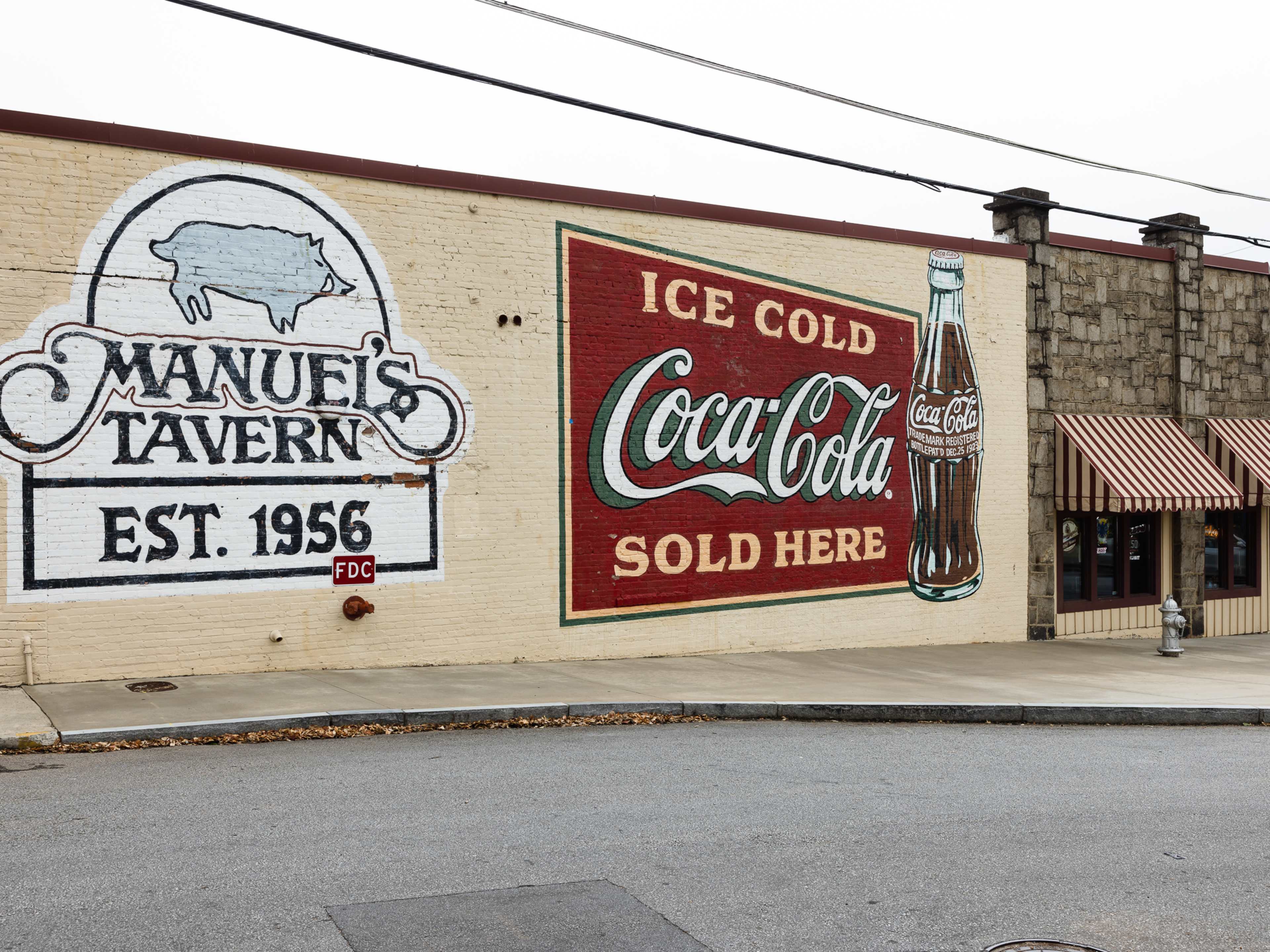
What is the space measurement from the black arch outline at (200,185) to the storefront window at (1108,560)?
38.7ft

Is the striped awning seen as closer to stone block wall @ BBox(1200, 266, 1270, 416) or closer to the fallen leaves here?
stone block wall @ BBox(1200, 266, 1270, 416)

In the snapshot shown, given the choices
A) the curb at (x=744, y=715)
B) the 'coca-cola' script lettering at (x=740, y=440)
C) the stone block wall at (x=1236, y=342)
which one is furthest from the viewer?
the stone block wall at (x=1236, y=342)

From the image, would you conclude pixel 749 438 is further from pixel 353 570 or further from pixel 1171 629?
pixel 1171 629

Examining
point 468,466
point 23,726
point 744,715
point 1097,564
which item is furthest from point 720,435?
point 23,726

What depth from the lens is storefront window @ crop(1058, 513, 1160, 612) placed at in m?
19.2

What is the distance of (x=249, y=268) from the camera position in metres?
12.2

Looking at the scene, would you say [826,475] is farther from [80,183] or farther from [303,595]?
[80,183]

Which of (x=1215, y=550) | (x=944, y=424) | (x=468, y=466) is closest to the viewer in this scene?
(x=468, y=466)

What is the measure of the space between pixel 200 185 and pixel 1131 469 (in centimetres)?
1411

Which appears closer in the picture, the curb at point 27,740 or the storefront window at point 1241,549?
the curb at point 27,740

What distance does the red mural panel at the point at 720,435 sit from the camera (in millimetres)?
14305

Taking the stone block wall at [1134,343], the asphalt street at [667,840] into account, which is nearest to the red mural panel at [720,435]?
the stone block wall at [1134,343]

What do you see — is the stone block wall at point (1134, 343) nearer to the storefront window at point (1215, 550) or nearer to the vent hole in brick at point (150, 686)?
the storefront window at point (1215, 550)

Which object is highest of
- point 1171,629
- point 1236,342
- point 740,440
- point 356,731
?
point 1236,342
